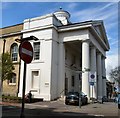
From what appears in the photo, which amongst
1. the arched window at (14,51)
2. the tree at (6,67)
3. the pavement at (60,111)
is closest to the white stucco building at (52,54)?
the arched window at (14,51)

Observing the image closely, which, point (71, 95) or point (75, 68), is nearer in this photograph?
point (71, 95)

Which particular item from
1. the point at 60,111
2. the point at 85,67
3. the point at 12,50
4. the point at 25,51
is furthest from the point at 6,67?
the point at 25,51

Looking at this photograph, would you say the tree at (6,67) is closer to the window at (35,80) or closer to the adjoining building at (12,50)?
the window at (35,80)

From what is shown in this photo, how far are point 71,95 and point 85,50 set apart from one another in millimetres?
7578

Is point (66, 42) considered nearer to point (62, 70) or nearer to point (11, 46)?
point (62, 70)

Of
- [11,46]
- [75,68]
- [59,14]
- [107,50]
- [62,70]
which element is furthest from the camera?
[107,50]

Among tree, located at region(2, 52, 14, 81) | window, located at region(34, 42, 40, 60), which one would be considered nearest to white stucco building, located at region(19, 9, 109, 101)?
window, located at region(34, 42, 40, 60)

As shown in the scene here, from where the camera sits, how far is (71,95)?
24.6 m

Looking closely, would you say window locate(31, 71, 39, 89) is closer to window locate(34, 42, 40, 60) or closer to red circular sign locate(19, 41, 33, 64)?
window locate(34, 42, 40, 60)

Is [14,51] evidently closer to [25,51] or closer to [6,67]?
[6,67]

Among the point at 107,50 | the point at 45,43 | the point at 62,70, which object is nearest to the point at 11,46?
the point at 45,43

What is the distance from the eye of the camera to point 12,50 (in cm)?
3381

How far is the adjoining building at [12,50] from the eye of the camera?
104ft

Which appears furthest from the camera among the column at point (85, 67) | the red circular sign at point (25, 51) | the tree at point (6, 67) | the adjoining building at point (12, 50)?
the adjoining building at point (12, 50)
